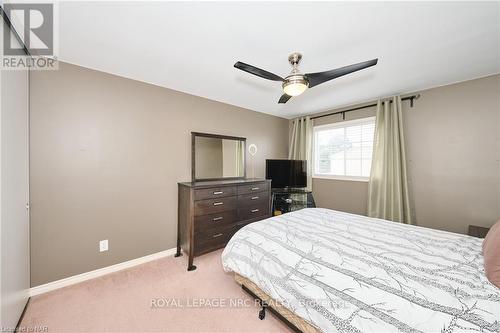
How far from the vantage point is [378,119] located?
302 centimetres

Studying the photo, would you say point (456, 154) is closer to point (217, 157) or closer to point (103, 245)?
point (217, 157)

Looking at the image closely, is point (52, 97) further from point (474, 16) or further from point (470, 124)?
point (470, 124)

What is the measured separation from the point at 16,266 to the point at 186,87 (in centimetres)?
246

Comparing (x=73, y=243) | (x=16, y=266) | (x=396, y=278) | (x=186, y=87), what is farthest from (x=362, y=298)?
(x=186, y=87)

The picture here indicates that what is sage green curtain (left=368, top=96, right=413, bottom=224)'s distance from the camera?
9.18 ft

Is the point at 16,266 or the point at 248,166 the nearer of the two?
the point at 16,266

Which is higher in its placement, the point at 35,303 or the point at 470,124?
the point at 470,124

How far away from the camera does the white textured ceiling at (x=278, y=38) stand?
133cm

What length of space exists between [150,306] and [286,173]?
286cm

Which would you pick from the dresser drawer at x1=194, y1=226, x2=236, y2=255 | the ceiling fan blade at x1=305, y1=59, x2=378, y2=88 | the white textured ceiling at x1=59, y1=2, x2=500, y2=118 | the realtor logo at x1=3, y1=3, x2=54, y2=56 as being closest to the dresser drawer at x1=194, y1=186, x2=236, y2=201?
the dresser drawer at x1=194, y1=226, x2=236, y2=255

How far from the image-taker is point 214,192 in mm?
2514

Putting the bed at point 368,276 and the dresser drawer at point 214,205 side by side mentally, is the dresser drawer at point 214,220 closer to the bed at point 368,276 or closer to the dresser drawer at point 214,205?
the dresser drawer at point 214,205

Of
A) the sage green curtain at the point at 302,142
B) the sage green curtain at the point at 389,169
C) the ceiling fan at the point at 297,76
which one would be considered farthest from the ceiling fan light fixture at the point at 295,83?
the sage green curtain at the point at 302,142

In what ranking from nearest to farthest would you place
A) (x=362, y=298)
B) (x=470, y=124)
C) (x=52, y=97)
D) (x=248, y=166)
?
(x=362, y=298)
(x=52, y=97)
(x=470, y=124)
(x=248, y=166)
